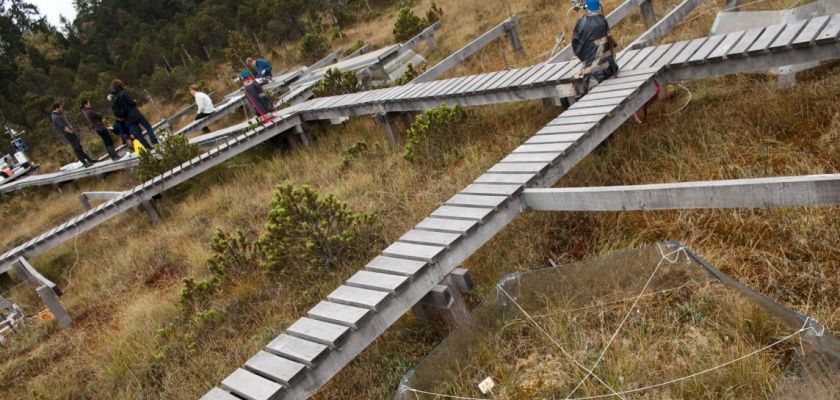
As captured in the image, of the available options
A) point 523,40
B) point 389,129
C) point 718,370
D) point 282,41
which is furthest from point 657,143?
point 282,41

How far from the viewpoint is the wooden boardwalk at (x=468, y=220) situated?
3.29 metres

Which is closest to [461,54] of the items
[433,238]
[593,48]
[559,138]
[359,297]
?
[593,48]

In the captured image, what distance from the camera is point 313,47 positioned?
17.5 metres

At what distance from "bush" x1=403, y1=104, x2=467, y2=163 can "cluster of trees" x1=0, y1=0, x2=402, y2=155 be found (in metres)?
14.4

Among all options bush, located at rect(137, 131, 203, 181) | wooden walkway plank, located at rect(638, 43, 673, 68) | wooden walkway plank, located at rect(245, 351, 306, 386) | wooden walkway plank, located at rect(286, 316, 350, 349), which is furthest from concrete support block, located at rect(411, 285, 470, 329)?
bush, located at rect(137, 131, 203, 181)

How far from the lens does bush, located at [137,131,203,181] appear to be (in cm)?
949

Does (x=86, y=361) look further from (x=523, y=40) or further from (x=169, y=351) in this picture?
(x=523, y=40)

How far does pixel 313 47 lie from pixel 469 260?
14.4m

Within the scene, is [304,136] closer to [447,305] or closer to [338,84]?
[338,84]

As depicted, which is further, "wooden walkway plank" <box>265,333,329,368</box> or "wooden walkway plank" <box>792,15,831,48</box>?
"wooden walkway plank" <box>792,15,831,48</box>

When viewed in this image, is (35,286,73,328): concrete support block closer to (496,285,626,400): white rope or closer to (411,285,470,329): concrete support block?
(411,285,470,329): concrete support block

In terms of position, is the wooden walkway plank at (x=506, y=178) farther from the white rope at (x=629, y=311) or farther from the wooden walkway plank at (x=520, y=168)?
the white rope at (x=629, y=311)

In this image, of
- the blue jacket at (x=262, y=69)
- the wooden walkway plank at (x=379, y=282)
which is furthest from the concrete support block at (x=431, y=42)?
the wooden walkway plank at (x=379, y=282)

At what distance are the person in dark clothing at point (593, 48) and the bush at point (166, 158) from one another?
22.0 feet
